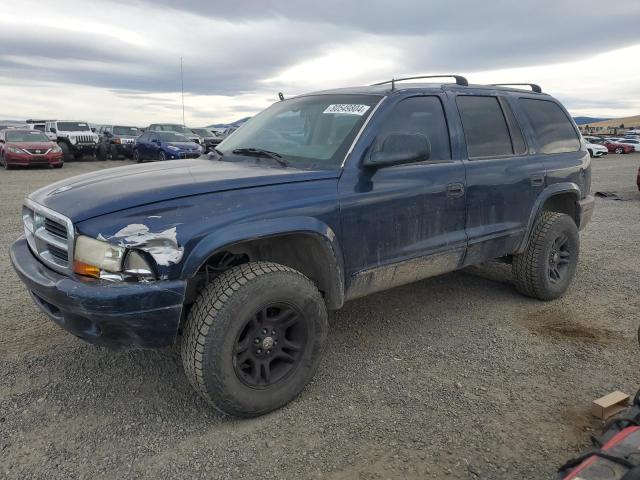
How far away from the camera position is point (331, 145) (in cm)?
326

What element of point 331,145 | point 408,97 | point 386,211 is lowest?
point 386,211

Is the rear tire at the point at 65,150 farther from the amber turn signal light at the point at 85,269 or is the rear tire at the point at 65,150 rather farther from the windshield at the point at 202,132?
the amber turn signal light at the point at 85,269

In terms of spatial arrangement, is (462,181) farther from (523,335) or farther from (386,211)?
(523,335)

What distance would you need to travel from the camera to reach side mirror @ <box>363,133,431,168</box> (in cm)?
304

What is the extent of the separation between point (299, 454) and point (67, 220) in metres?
1.63

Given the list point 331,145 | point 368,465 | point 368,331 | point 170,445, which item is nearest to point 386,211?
point 331,145

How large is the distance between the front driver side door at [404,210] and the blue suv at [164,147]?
48.7ft

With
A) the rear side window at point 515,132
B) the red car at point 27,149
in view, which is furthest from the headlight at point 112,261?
the red car at point 27,149

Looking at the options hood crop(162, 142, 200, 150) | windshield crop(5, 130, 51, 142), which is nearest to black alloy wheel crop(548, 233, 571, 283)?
hood crop(162, 142, 200, 150)

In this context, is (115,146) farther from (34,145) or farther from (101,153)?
(34,145)

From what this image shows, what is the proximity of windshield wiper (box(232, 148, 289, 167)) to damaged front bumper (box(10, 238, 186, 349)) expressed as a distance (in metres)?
1.16

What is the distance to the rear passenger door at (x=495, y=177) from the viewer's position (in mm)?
3779

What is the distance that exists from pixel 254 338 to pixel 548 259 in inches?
116

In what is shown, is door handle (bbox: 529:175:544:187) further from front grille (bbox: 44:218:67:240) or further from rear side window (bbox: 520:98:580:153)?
front grille (bbox: 44:218:67:240)
